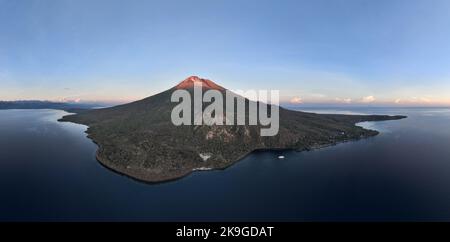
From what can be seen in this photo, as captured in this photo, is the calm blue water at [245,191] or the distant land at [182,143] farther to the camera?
the distant land at [182,143]

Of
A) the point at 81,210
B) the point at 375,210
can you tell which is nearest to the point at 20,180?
the point at 81,210

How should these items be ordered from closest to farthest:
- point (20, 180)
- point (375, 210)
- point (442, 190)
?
point (375, 210) < point (442, 190) < point (20, 180)

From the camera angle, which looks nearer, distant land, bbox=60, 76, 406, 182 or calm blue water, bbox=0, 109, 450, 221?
calm blue water, bbox=0, 109, 450, 221

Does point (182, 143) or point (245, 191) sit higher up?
point (182, 143)

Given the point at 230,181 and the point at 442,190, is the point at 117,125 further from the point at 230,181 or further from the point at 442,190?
the point at 442,190

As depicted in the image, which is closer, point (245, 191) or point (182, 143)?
point (245, 191)

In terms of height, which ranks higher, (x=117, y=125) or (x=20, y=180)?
(x=117, y=125)

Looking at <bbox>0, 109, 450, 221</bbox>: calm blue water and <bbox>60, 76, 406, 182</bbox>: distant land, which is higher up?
<bbox>60, 76, 406, 182</bbox>: distant land

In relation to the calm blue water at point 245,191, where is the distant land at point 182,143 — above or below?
above
